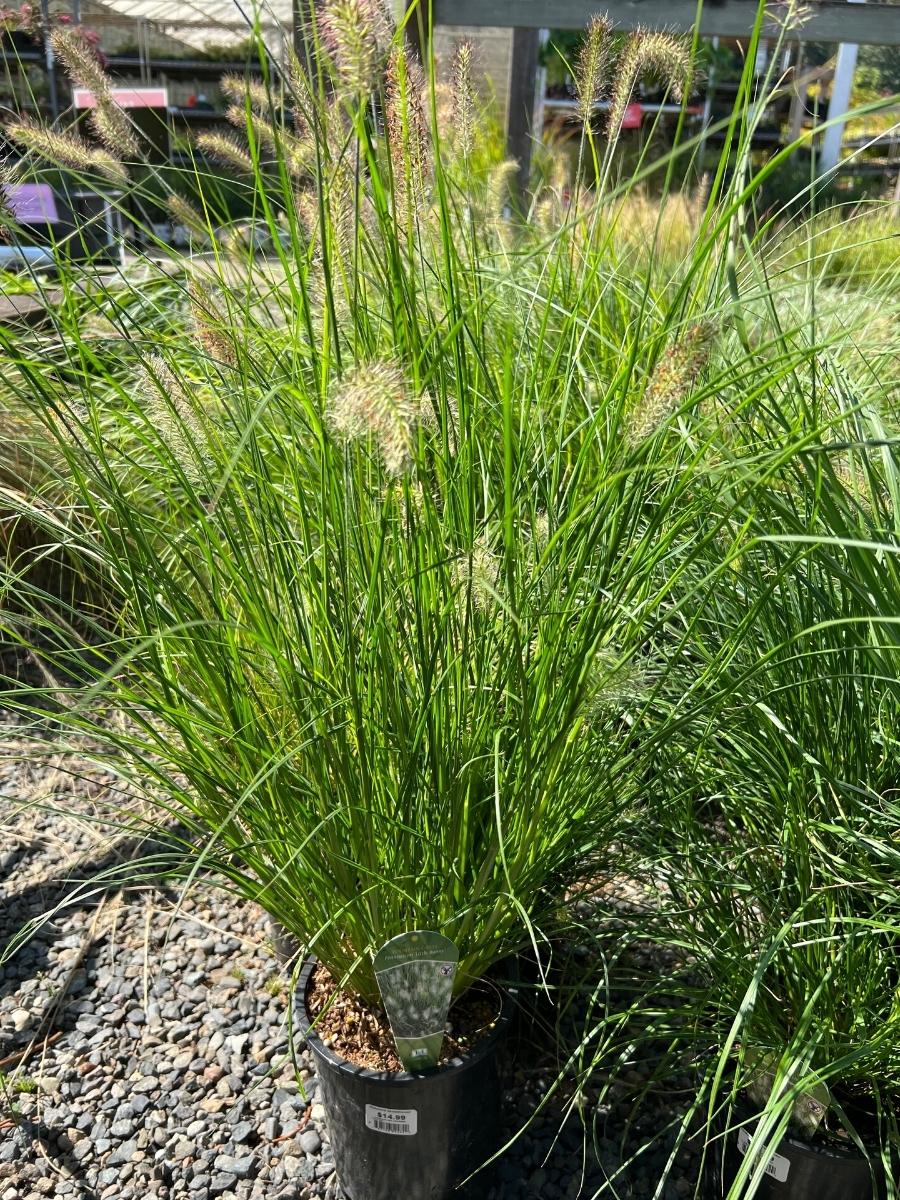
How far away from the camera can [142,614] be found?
3.88ft

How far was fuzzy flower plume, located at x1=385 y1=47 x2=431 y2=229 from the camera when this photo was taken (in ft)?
3.47

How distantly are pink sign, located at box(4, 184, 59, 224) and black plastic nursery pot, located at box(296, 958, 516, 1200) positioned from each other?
108 centimetres

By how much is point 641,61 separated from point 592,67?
0.06m

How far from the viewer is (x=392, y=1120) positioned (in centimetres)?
125

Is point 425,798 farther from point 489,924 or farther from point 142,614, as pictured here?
point 142,614

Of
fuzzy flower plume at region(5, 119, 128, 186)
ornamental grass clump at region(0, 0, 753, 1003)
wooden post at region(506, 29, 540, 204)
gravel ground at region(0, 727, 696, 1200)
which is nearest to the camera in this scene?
ornamental grass clump at region(0, 0, 753, 1003)

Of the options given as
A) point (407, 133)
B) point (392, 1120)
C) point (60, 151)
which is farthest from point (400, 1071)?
point (60, 151)

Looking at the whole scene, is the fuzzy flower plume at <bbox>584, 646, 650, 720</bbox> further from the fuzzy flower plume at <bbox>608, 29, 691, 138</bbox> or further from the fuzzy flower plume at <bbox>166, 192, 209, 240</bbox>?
the fuzzy flower plume at <bbox>166, 192, 209, 240</bbox>

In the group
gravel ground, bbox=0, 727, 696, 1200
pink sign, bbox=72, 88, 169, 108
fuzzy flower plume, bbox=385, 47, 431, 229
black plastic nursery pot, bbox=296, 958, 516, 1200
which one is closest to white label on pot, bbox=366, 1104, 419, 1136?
black plastic nursery pot, bbox=296, 958, 516, 1200

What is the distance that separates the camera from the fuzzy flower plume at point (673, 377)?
2.78ft

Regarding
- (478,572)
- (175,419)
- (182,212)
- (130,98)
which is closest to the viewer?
(478,572)

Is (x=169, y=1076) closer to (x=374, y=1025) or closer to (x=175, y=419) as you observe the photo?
(x=374, y=1025)

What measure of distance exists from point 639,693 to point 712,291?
53 cm

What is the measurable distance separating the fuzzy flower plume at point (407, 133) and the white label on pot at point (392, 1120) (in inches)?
40.9
